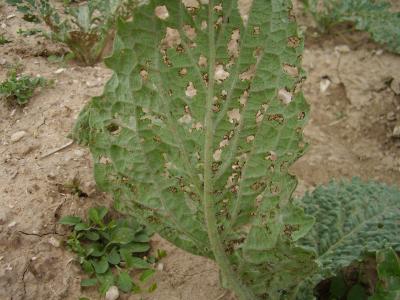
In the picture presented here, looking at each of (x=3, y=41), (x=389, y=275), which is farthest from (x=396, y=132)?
(x=3, y=41)

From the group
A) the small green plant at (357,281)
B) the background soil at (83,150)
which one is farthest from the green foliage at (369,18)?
the small green plant at (357,281)

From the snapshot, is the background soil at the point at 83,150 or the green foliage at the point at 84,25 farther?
the green foliage at the point at 84,25

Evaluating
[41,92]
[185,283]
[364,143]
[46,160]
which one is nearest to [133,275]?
[185,283]

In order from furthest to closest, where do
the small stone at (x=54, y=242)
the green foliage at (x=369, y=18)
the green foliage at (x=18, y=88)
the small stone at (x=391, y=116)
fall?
the green foliage at (x=369, y=18)
the small stone at (x=391, y=116)
the green foliage at (x=18, y=88)
the small stone at (x=54, y=242)

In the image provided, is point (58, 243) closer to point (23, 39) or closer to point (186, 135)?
point (186, 135)

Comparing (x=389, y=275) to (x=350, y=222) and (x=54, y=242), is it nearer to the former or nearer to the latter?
(x=350, y=222)

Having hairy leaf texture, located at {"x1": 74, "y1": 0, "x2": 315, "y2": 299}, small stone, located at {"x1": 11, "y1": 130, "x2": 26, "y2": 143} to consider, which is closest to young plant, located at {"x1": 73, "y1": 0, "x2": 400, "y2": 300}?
hairy leaf texture, located at {"x1": 74, "y1": 0, "x2": 315, "y2": 299}

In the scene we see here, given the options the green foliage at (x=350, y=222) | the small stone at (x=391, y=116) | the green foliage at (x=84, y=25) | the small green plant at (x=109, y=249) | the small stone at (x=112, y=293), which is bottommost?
the small stone at (x=112, y=293)

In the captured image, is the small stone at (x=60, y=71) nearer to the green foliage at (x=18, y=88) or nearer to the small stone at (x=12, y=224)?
the green foliage at (x=18, y=88)
